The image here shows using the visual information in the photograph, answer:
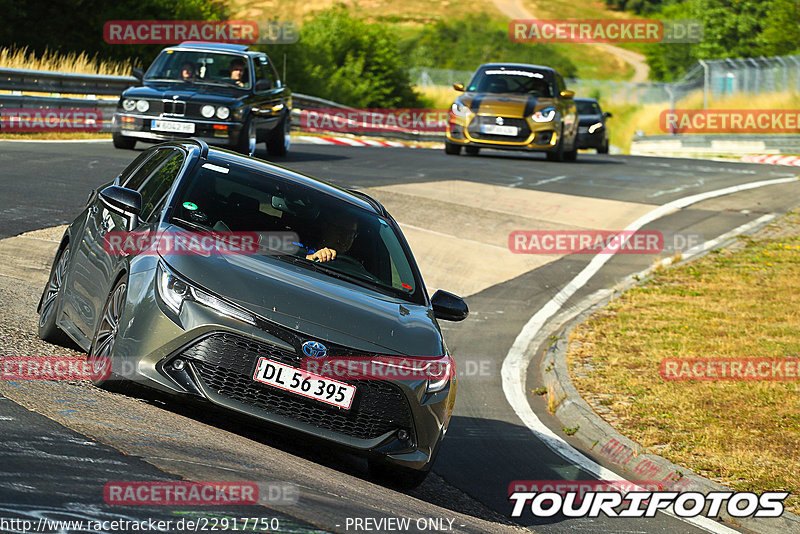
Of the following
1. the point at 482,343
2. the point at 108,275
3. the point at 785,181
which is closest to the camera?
the point at 108,275

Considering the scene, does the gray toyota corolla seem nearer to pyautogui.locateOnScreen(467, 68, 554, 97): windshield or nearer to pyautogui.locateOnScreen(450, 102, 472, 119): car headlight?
pyautogui.locateOnScreen(450, 102, 472, 119): car headlight

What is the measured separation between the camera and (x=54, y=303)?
753 centimetres

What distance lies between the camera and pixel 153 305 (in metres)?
5.82

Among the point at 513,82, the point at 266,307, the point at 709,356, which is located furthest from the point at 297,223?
the point at 513,82

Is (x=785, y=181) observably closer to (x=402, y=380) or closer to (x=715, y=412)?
(x=715, y=412)

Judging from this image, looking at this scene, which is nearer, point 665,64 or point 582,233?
point 582,233

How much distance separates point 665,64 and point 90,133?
280 ft

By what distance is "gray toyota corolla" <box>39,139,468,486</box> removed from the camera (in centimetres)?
570

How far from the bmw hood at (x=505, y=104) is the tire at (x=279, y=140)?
14.7 ft

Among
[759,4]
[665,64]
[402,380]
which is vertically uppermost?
[402,380]

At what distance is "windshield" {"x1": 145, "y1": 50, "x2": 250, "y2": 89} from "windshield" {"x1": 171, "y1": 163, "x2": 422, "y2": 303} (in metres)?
11.5

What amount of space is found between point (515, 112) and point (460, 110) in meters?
1.21

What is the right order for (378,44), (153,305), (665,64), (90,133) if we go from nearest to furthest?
1. (153,305)
2. (90,133)
3. (378,44)
4. (665,64)

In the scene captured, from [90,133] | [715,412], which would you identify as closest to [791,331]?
[715,412]
